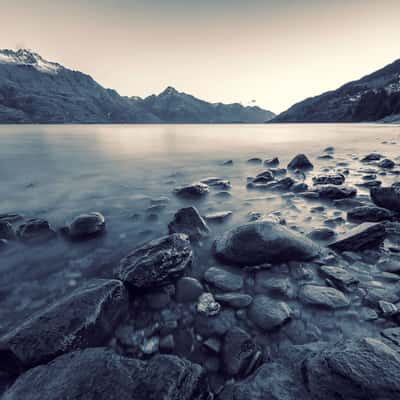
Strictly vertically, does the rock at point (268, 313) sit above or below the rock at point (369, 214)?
below

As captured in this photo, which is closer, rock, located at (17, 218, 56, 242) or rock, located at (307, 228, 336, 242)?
rock, located at (307, 228, 336, 242)

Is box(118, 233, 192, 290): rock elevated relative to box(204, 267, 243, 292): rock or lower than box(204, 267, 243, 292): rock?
elevated

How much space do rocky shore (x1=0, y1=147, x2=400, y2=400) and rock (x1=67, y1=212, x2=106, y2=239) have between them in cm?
6

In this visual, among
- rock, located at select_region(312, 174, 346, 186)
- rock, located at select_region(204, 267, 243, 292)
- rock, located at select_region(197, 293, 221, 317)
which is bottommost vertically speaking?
rock, located at select_region(312, 174, 346, 186)

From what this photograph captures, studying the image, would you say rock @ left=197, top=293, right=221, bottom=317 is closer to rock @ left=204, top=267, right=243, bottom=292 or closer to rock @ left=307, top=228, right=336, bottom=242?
rock @ left=204, top=267, right=243, bottom=292

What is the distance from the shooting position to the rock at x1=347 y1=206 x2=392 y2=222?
15.5 feet

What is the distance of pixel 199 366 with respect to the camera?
78.6 inches

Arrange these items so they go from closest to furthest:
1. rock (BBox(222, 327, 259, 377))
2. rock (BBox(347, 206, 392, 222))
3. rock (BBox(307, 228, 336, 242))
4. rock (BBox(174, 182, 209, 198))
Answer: rock (BBox(222, 327, 259, 377))
rock (BBox(307, 228, 336, 242))
rock (BBox(347, 206, 392, 222))
rock (BBox(174, 182, 209, 198))

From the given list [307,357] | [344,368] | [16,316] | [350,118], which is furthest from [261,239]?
[350,118]

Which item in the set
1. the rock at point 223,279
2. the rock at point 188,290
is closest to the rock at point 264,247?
the rock at point 223,279

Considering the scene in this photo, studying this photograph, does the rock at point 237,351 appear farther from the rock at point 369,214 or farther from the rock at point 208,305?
the rock at point 369,214

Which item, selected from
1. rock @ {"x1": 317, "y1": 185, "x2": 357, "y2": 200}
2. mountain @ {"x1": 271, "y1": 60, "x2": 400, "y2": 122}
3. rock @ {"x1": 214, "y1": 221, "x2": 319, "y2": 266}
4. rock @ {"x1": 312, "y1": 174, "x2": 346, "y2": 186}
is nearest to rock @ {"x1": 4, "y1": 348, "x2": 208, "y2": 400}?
rock @ {"x1": 214, "y1": 221, "x2": 319, "y2": 266}

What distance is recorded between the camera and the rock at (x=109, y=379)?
170 centimetres

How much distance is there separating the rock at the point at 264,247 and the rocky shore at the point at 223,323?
17 millimetres
